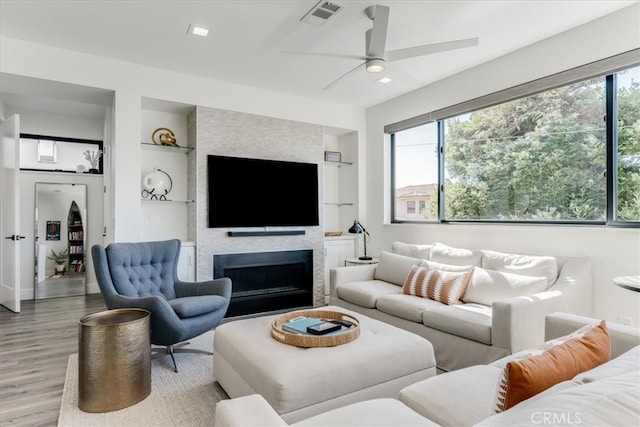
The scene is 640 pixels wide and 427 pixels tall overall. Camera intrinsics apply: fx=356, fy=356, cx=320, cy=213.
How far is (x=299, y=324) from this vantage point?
2326mm

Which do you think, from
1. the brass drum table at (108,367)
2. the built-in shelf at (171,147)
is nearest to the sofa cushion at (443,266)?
the brass drum table at (108,367)

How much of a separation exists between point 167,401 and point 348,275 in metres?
2.24

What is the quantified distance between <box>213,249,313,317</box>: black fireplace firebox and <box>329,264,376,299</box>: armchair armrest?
80cm

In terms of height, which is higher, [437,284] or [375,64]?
[375,64]

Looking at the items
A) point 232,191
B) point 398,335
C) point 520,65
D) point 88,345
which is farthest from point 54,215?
point 520,65

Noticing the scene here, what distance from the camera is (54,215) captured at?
5406 millimetres

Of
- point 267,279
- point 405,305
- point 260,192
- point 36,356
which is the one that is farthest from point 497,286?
point 36,356

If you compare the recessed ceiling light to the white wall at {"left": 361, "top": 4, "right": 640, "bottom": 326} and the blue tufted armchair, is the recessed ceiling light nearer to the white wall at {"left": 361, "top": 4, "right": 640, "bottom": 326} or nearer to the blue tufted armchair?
the blue tufted armchair

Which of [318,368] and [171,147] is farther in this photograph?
[171,147]

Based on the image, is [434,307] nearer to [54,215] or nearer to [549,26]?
[549,26]

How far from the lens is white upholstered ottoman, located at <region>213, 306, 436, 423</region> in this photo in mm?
1720

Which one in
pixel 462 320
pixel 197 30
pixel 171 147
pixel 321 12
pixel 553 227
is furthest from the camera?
pixel 171 147

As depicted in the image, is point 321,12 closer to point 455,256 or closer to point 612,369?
point 455,256

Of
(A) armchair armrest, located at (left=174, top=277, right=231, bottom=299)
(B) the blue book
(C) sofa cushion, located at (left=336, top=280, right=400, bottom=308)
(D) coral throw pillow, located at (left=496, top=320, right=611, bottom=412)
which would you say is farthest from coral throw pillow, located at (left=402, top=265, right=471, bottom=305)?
(D) coral throw pillow, located at (left=496, top=320, right=611, bottom=412)
